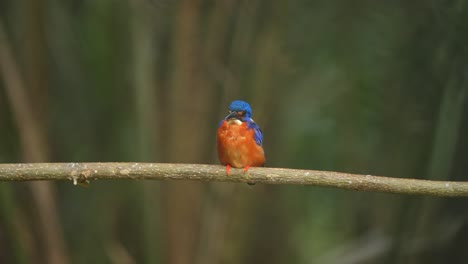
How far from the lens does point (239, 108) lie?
315 cm

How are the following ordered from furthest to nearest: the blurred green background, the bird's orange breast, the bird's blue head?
the blurred green background, the bird's blue head, the bird's orange breast

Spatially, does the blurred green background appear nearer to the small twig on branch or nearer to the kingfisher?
the kingfisher

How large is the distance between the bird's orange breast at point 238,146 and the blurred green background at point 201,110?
798 mm

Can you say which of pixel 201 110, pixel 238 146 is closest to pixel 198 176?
pixel 238 146

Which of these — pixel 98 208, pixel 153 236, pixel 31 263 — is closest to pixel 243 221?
pixel 153 236

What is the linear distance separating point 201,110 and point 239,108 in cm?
96

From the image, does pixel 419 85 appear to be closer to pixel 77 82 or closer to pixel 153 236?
pixel 153 236

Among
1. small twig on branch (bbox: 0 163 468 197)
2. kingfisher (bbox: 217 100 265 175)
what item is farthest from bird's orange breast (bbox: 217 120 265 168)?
small twig on branch (bbox: 0 163 468 197)

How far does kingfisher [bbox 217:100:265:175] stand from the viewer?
9.98 ft

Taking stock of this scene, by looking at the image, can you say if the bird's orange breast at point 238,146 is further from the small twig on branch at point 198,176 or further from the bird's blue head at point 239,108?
the small twig on branch at point 198,176

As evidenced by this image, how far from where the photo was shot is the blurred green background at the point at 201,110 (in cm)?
396

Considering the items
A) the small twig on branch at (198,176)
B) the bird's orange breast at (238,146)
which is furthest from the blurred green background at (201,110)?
the small twig on branch at (198,176)

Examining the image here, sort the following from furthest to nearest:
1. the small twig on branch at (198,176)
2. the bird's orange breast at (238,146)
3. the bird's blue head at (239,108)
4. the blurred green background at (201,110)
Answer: the blurred green background at (201,110) < the bird's blue head at (239,108) < the bird's orange breast at (238,146) < the small twig on branch at (198,176)

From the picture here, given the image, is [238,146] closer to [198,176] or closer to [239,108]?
[239,108]
